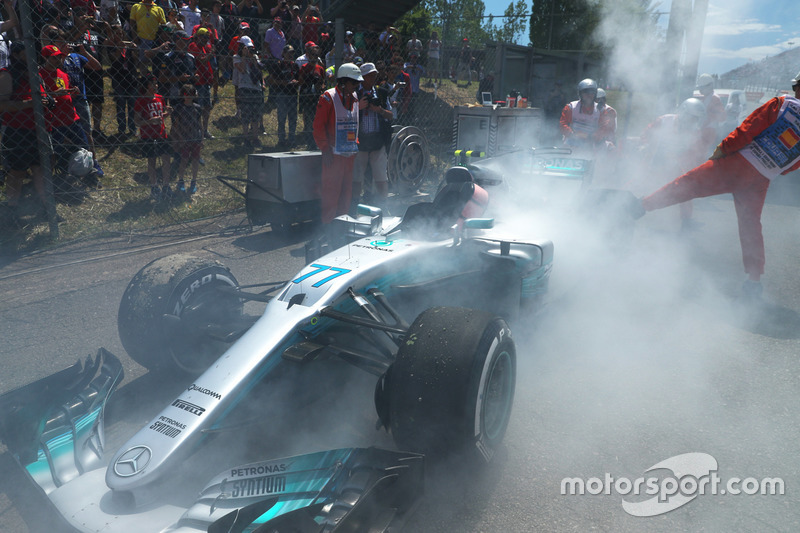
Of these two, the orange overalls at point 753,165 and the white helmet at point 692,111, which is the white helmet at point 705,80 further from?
the orange overalls at point 753,165

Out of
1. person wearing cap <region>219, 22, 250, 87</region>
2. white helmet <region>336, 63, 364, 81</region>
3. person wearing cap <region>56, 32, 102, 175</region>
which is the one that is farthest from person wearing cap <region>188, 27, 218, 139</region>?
white helmet <region>336, 63, 364, 81</region>

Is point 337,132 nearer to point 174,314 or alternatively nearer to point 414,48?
point 174,314

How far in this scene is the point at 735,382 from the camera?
3477 millimetres

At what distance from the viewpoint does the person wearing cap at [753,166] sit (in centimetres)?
457

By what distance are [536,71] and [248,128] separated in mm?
10034

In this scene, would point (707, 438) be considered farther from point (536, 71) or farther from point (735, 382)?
point (536, 71)

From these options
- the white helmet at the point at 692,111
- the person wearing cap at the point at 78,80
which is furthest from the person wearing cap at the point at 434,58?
the person wearing cap at the point at 78,80

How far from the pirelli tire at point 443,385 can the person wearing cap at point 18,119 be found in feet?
17.0

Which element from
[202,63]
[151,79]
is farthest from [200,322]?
[202,63]

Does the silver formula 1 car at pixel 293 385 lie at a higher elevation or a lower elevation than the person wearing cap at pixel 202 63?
lower

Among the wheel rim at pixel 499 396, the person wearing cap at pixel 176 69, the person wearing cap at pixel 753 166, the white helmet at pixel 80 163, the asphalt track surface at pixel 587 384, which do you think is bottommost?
the asphalt track surface at pixel 587 384

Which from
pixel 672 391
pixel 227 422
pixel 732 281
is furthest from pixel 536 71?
pixel 227 422

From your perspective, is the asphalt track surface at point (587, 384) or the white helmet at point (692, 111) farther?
the white helmet at point (692, 111)

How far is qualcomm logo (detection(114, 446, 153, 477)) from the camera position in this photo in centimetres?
205
